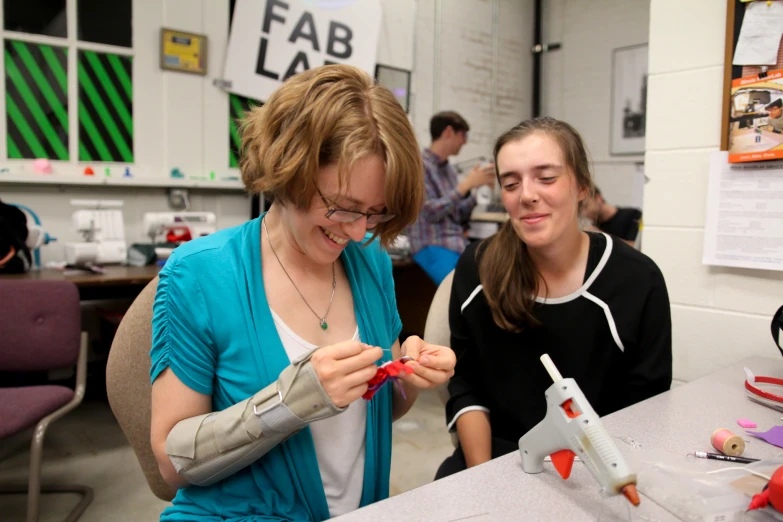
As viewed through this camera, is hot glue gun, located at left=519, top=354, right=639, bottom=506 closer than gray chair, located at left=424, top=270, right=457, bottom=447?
Yes

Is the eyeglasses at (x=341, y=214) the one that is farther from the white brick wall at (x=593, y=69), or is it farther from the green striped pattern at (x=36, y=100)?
the white brick wall at (x=593, y=69)

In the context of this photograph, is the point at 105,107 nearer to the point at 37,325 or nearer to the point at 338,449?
the point at 37,325

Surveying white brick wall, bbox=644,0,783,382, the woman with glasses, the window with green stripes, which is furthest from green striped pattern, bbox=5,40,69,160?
white brick wall, bbox=644,0,783,382

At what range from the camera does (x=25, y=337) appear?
211 cm

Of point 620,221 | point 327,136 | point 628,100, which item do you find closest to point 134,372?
point 327,136

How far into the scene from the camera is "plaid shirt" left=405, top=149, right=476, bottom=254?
3943 millimetres

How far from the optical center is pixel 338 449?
1086 mm

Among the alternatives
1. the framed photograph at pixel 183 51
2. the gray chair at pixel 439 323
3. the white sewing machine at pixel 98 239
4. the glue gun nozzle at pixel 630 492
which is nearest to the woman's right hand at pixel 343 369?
the glue gun nozzle at pixel 630 492

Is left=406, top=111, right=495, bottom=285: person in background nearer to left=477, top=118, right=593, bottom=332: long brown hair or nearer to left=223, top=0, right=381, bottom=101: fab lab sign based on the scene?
left=223, top=0, right=381, bottom=101: fab lab sign

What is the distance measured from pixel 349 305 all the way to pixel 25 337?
5.13 feet

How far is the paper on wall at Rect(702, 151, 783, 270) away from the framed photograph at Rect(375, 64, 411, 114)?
3.27m

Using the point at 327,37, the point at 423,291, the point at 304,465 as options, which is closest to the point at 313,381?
the point at 304,465

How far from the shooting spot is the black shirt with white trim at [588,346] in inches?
54.5

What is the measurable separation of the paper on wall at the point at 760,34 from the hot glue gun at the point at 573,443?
1459mm
